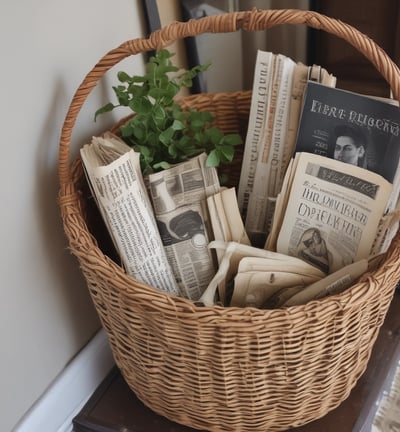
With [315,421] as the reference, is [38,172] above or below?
above

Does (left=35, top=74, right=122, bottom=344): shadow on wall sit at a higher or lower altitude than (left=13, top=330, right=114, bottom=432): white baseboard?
higher

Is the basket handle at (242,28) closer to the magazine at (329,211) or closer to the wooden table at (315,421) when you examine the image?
the magazine at (329,211)

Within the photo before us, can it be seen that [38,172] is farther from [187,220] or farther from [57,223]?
[187,220]

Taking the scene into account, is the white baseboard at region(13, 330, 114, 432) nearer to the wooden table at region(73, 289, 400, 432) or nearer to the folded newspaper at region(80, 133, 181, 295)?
the wooden table at region(73, 289, 400, 432)

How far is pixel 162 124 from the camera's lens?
753 mm

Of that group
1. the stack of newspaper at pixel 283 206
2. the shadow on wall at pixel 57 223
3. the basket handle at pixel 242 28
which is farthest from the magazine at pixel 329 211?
the shadow on wall at pixel 57 223

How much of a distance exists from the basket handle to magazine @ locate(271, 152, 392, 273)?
0.37ft

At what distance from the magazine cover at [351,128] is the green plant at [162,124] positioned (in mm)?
100

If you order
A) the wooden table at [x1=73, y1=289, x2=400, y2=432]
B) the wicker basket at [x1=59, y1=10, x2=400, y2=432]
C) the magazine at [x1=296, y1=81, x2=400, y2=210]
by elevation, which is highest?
the magazine at [x1=296, y1=81, x2=400, y2=210]

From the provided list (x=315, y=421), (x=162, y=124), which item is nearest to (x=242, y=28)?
(x=162, y=124)

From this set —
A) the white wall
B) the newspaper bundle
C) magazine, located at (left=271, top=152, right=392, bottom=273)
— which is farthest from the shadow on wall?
magazine, located at (left=271, top=152, right=392, bottom=273)

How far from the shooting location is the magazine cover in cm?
69

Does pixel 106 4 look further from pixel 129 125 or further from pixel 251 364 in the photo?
pixel 251 364

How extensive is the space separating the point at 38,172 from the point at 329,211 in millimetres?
362
